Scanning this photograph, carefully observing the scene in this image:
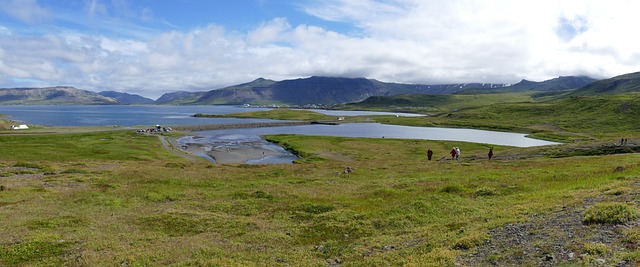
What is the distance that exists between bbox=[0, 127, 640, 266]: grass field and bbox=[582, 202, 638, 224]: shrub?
2.02 metres

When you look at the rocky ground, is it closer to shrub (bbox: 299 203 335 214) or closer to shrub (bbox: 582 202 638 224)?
shrub (bbox: 582 202 638 224)

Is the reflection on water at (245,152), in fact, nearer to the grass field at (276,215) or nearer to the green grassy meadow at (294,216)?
the green grassy meadow at (294,216)

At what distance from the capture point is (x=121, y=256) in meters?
19.5

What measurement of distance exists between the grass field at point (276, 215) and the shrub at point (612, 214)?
2018 millimetres

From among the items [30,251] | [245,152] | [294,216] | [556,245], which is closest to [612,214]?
[556,245]

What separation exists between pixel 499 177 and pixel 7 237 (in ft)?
143

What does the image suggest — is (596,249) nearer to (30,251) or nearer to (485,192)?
(485,192)

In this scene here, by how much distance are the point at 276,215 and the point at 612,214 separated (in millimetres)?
20382

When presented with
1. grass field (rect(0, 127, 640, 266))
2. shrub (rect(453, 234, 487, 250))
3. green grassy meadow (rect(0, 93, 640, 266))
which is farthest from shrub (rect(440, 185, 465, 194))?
shrub (rect(453, 234, 487, 250))

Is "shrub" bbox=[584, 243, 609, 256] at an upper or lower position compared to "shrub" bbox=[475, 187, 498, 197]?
upper

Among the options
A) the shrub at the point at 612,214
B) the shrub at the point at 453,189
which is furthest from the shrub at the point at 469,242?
the shrub at the point at 453,189

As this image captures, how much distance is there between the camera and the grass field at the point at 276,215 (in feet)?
62.9

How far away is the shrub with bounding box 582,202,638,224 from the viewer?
18516 mm

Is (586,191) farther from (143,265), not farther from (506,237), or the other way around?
Result: (143,265)
